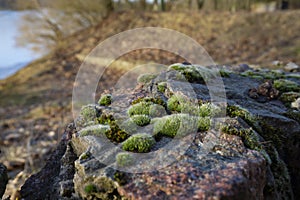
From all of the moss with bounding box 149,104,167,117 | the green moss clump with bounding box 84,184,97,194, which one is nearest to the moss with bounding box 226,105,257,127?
the moss with bounding box 149,104,167,117

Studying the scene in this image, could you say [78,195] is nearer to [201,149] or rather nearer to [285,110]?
[201,149]

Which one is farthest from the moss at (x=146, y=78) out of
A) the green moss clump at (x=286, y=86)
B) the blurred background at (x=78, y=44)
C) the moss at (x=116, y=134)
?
the blurred background at (x=78, y=44)

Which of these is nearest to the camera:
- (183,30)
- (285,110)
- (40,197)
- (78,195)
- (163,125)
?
(78,195)

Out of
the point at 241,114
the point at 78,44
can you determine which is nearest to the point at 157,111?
the point at 241,114

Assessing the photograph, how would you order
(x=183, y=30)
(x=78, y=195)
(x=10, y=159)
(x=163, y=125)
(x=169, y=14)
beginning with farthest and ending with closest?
(x=169, y=14) → (x=183, y=30) → (x=10, y=159) → (x=163, y=125) → (x=78, y=195)

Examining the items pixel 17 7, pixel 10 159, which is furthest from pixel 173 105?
pixel 17 7

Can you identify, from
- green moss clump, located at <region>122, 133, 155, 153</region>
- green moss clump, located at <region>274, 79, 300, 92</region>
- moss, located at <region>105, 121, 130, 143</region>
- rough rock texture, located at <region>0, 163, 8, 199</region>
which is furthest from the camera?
green moss clump, located at <region>274, 79, 300, 92</region>

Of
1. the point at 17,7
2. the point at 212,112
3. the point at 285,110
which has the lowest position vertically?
the point at 285,110

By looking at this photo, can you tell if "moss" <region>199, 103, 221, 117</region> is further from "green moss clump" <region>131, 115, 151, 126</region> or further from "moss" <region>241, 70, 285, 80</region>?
"moss" <region>241, 70, 285, 80</region>
